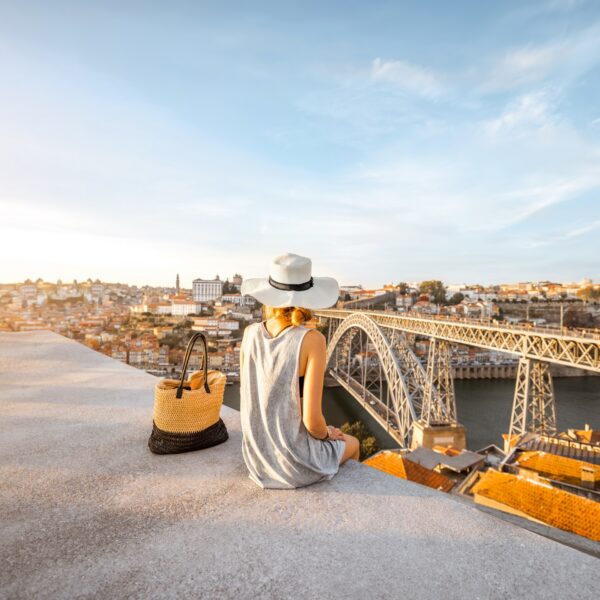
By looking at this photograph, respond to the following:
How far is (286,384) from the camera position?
5.10 ft

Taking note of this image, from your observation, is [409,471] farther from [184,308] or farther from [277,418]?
[184,308]

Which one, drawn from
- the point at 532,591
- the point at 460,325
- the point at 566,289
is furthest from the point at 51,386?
the point at 566,289

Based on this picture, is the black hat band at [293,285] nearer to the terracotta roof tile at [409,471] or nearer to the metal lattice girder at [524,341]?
the terracotta roof tile at [409,471]

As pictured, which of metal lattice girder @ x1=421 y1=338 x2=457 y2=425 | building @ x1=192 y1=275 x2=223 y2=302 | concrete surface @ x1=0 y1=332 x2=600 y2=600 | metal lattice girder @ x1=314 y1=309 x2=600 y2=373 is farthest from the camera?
building @ x1=192 y1=275 x2=223 y2=302

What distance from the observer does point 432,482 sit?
27.8 ft

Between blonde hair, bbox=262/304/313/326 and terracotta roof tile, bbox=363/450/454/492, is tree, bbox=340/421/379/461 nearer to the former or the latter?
terracotta roof tile, bbox=363/450/454/492

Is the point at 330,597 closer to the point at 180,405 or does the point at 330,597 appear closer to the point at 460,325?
the point at 180,405

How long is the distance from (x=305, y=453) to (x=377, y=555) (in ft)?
1.52

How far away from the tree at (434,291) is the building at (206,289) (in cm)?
3807

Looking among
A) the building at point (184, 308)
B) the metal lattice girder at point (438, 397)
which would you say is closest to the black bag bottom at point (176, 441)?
the metal lattice girder at point (438, 397)

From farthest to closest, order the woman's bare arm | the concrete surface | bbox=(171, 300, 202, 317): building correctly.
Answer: bbox=(171, 300, 202, 317): building, the woman's bare arm, the concrete surface

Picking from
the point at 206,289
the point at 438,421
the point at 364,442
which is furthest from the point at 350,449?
the point at 206,289

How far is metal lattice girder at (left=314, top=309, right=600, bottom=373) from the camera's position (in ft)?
34.1

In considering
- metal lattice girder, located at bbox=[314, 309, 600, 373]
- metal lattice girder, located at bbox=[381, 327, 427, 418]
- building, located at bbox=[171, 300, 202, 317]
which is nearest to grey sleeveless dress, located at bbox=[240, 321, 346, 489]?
metal lattice girder, located at bbox=[314, 309, 600, 373]
